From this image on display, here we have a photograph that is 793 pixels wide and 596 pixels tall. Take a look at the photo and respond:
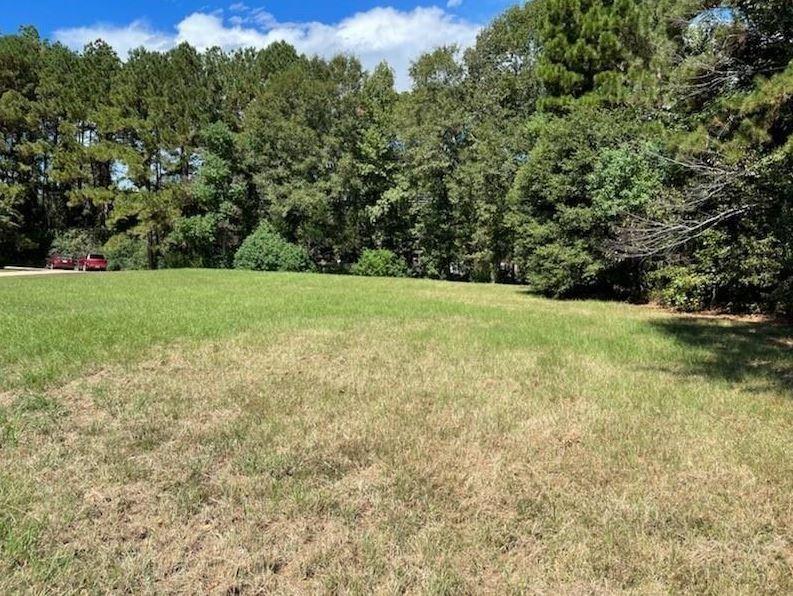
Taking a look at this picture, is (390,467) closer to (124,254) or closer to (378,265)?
(378,265)

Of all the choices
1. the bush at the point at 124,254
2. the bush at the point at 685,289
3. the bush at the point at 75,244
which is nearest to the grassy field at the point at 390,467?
the bush at the point at 685,289

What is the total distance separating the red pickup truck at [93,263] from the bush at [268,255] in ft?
31.9

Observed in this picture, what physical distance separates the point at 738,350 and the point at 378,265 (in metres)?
24.0

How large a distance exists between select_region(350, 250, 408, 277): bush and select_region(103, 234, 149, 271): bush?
15214 mm

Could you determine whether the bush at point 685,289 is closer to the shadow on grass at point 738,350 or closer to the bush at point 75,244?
the shadow on grass at point 738,350

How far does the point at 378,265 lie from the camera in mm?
31156

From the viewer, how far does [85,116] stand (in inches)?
1435

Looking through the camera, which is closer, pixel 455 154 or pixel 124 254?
pixel 455 154

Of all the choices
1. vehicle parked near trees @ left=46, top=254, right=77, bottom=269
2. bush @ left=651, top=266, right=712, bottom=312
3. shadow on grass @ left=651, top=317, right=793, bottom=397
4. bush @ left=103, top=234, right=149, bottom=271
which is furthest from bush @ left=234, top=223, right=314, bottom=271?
shadow on grass @ left=651, top=317, right=793, bottom=397

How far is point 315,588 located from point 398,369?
4.19m

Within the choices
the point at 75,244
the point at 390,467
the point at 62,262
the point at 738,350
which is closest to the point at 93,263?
the point at 62,262

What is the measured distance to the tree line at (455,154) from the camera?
8117 millimetres

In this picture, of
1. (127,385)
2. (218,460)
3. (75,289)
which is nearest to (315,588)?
(218,460)

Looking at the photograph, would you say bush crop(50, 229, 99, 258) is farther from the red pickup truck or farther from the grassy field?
the grassy field
